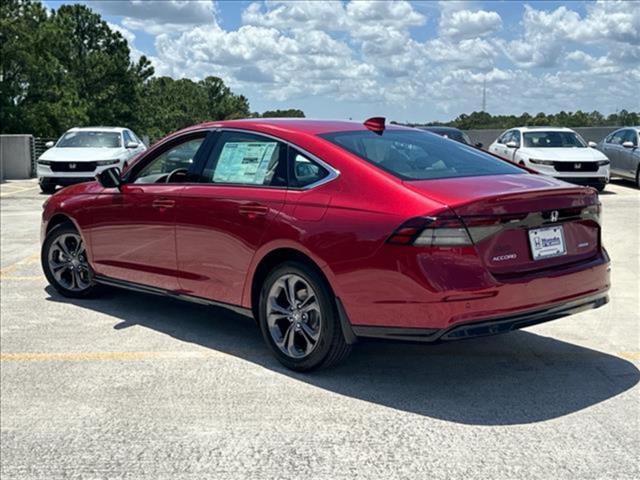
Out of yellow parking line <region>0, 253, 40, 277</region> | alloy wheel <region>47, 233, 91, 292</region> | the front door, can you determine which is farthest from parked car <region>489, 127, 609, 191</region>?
the front door

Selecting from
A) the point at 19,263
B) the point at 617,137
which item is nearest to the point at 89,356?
the point at 19,263

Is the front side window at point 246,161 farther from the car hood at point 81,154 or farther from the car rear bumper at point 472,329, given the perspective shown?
the car hood at point 81,154

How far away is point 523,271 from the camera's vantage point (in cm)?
432

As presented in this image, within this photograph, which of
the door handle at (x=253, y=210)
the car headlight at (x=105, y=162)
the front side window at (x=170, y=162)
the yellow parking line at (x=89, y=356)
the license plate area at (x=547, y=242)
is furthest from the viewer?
the car headlight at (x=105, y=162)

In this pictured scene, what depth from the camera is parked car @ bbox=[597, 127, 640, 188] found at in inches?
715

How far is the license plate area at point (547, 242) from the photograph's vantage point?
4383mm

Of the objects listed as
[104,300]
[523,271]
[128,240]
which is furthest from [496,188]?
[104,300]

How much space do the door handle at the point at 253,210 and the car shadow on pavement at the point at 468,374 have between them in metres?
1.00

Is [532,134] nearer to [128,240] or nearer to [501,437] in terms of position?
[128,240]

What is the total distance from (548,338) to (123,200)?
3.49 meters

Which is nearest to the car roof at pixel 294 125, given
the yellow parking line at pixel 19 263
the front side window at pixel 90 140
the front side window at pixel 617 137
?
the yellow parking line at pixel 19 263

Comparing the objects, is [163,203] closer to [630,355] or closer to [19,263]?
[630,355]

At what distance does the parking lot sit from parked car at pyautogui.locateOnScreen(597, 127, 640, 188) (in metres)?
12.8

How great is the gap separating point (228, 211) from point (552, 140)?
1415 centimetres
